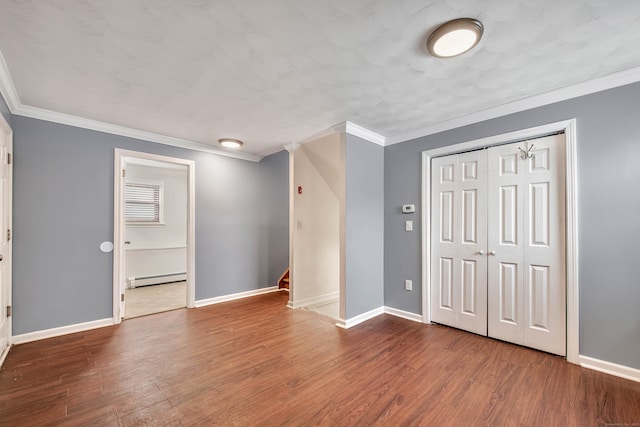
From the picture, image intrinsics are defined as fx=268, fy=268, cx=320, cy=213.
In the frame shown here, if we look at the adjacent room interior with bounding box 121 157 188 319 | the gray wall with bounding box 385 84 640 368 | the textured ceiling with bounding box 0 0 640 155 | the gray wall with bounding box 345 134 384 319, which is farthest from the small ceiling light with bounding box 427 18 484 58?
the adjacent room interior with bounding box 121 157 188 319

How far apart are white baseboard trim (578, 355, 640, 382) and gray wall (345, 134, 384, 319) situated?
202cm

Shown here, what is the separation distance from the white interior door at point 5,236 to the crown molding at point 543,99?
4.26 metres

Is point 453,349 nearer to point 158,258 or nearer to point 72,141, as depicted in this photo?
point 72,141

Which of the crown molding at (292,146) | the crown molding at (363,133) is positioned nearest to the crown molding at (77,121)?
the crown molding at (292,146)

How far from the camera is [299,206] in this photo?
4098mm

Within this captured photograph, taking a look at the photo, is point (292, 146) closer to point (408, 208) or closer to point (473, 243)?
point (408, 208)

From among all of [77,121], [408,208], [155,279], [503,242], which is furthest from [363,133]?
[155,279]

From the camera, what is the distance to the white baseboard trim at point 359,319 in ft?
10.6

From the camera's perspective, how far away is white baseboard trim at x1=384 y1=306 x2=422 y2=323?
11.2 feet

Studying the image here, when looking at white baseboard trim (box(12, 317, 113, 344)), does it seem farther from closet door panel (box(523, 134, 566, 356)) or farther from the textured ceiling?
closet door panel (box(523, 134, 566, 356))

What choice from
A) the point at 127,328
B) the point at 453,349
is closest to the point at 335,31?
the point at 453,349

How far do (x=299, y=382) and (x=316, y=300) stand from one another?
2.18 metres

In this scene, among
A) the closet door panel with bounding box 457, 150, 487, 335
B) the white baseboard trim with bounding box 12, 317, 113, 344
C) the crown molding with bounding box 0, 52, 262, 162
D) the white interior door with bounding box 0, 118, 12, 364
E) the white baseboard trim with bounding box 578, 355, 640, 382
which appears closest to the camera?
the white baseboard trim with bounding box 578, 355, 640, 382

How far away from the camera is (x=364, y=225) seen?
3.49 m
